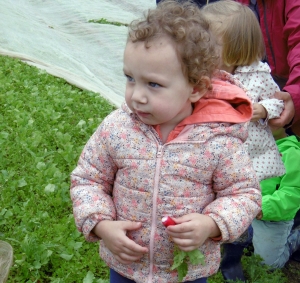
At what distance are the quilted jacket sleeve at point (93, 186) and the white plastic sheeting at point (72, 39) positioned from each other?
3936 mm

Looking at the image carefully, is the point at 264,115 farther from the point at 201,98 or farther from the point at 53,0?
the point at 53,0

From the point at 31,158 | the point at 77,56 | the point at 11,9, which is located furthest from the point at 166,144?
the point at 11,9

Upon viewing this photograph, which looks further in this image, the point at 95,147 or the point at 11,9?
the point at 11,9

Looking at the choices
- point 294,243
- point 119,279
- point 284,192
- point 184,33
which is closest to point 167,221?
point 119,279

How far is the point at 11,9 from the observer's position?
27.7 ft

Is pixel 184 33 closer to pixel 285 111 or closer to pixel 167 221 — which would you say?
pixel 167 221

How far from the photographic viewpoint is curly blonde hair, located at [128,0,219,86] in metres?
1.80

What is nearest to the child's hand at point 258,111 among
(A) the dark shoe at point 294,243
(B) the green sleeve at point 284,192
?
(B) the green sleeve at point 284,192

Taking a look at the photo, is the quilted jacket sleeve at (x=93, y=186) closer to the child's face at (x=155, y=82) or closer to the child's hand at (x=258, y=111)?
the child's face at (x=155, y=82)

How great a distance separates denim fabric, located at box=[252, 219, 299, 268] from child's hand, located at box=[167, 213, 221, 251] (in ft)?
5.55

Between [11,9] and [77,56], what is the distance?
169cm

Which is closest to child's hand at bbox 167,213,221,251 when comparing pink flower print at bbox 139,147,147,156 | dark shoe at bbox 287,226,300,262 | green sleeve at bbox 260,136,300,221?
pink flower print at bbox 139,147,147,156

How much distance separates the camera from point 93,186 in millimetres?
1993

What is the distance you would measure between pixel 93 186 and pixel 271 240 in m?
1.81
